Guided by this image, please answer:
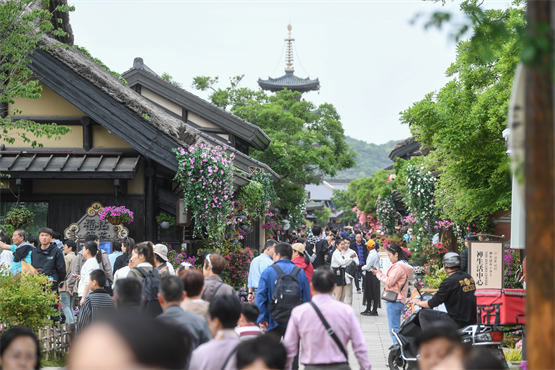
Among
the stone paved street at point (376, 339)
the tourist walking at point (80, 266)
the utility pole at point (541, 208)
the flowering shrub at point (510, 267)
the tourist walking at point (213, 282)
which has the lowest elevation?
the stone paved street at point (376, 339)

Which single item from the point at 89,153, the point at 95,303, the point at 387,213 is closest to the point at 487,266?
the point at 95,303

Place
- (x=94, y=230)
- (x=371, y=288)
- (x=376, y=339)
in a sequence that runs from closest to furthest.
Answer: (x=376, y=339), (x=94, y=230), (x=371, y=288)

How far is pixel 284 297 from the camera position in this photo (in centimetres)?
663

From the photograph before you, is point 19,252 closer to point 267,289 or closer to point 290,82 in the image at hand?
point 267,289

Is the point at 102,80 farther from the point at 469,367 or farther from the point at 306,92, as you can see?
the point at 306,92

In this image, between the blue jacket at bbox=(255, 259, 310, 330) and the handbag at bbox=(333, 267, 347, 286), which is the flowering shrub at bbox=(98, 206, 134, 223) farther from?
the blue jacket at bbox=(255, 259, 310, 330)

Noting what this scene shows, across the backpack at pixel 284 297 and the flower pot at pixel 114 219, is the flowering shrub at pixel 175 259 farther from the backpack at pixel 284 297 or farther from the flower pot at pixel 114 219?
the backpack at pixel 284 297

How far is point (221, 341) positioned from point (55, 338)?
562cm

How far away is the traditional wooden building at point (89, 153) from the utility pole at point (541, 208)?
10.2m

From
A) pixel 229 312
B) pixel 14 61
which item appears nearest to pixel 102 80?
pixel 14 61

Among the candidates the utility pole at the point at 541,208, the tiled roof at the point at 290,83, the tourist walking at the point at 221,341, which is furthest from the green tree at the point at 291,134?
the tiled roof at the point at 290,83

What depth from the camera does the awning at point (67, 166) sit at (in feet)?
38.8

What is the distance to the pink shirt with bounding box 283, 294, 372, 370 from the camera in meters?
4.71

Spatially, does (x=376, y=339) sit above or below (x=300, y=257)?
below
